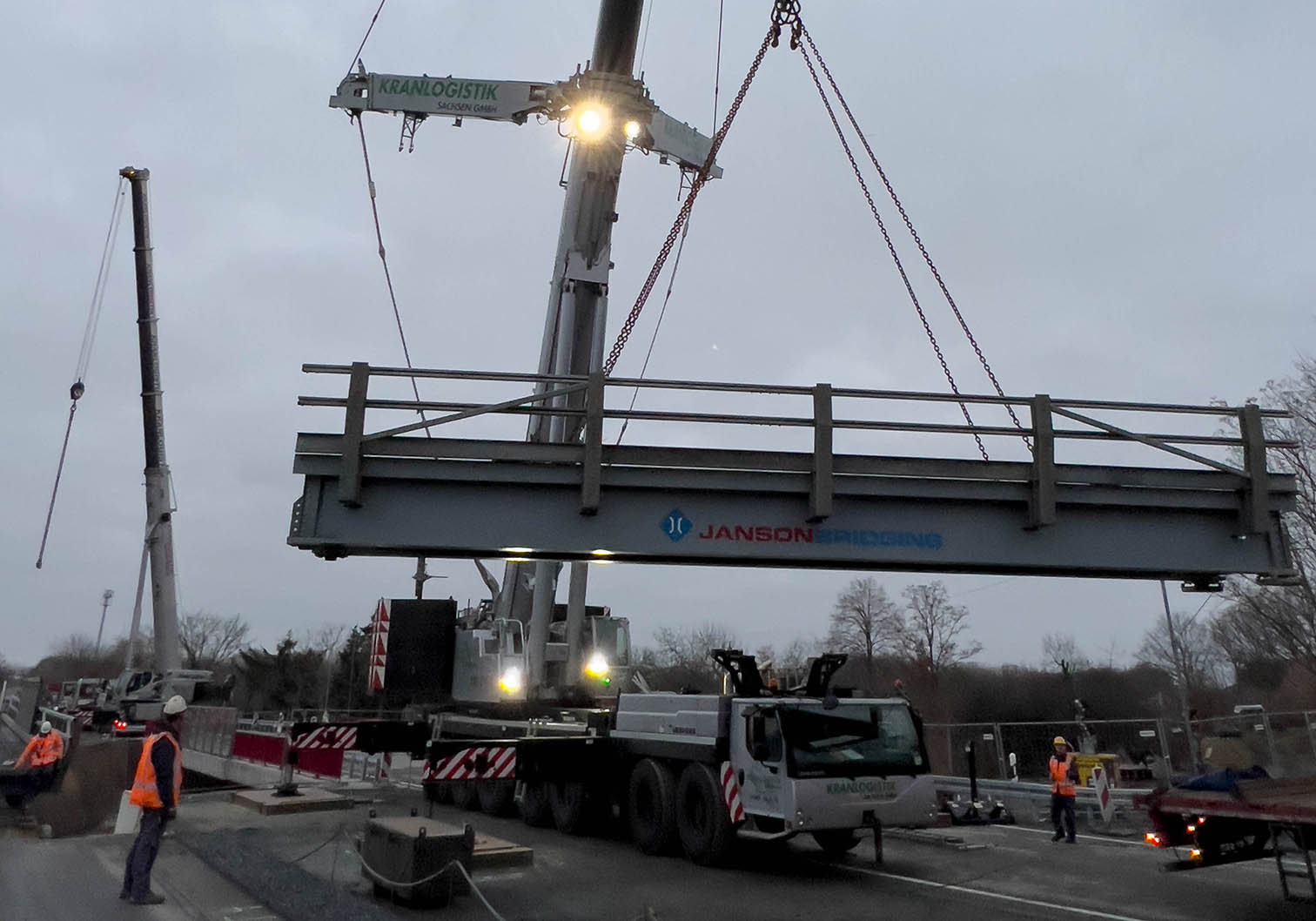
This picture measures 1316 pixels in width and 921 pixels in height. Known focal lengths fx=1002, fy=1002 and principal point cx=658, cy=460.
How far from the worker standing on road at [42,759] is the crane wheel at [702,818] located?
931 cm

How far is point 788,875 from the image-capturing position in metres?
11.1

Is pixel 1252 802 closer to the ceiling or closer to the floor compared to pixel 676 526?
closer to the floor

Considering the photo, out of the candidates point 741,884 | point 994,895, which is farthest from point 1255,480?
point 741,884

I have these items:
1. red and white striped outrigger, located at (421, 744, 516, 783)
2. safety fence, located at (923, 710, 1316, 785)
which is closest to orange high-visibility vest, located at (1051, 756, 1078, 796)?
A: safety fence, located at (923, 710, 1316, 785)

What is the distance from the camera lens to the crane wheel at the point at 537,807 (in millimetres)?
14648

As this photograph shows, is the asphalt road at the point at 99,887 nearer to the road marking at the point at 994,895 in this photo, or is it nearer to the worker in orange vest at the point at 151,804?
the worker in orange vest at the point at 151,804

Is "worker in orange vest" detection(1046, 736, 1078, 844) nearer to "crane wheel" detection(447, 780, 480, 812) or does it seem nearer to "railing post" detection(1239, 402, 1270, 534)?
"railing post" detection(1239, 402, 1270, 534)

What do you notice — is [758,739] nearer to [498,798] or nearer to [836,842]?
[836,842]

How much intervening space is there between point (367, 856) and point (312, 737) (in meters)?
1.54

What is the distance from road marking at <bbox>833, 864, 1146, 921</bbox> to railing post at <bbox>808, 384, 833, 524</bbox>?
184 inches

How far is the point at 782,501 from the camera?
8.05 meters

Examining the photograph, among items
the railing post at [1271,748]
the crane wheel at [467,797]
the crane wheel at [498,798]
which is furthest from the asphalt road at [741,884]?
the railing post at [1271,748]

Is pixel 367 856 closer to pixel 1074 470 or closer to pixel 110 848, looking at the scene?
pixel 110 848

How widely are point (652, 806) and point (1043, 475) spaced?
22.8ft
